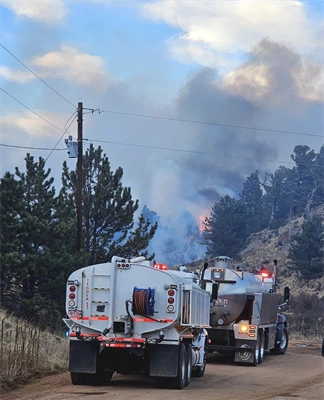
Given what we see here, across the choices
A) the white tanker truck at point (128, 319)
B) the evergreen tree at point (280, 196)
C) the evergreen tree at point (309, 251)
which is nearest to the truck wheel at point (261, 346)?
the white tanker truck at point (128, 319)

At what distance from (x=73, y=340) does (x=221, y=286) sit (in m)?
9.10

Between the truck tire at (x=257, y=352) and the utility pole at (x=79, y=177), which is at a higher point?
the utility pole at (x=79, y=177)

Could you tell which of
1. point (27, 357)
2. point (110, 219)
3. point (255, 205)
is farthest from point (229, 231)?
point (27, 357)

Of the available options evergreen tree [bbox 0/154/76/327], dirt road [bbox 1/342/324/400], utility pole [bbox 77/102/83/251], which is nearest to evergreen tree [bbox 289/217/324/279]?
evergreen tree [bbox 0/154/76/327]

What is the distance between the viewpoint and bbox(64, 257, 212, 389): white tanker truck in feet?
50.2

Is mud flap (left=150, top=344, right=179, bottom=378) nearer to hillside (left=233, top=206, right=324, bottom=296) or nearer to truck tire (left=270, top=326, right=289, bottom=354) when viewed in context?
truck tire (left=270, top=326, right=289, bottom=354)

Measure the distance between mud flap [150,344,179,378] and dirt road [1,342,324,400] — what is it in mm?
369

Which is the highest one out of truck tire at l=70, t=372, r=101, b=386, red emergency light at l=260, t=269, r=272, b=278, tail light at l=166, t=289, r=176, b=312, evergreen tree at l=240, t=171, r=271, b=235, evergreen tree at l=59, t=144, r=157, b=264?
evergreen tree at l=240, t=171, r=271, b=235

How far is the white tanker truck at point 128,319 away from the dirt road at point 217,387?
1.75 ft

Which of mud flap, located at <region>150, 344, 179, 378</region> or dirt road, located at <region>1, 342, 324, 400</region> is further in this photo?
mud flap, located at <region>150, 344, 179, 378</region>

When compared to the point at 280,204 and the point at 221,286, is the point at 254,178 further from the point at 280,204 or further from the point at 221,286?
the point at 221,286

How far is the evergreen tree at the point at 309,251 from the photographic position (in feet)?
218

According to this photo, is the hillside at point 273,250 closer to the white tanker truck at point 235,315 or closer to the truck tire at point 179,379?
the white tanker truck at point 235,315

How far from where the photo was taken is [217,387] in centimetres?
1666
